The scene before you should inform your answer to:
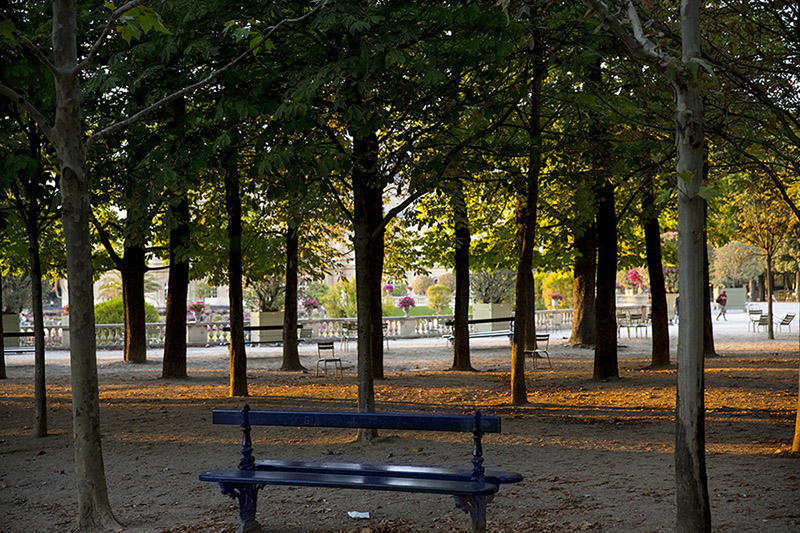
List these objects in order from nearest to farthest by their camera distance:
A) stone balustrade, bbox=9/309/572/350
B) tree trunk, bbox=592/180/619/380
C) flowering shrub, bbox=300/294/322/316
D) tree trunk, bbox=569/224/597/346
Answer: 1. tree trunk, bbox=592/180/619/380
2. tree trunk, bbox=569/224/597/346
3. stone balustrade, bbox=9/309/572/350
4. flowering shrub, bbox=300/294/322/316

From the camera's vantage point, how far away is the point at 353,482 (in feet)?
18.6

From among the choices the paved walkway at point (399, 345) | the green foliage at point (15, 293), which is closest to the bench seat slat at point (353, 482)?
the paved walkway at point (399, 345)

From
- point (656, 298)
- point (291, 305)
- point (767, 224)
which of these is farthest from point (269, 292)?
point (767, 224)

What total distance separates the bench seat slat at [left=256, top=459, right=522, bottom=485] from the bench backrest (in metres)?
0.32

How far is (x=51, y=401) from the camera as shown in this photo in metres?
14.5

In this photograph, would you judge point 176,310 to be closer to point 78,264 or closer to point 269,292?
point 78,264

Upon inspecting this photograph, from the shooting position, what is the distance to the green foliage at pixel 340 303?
3431 cm

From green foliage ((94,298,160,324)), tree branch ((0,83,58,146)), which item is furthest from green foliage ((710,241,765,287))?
tree branch ((0,83,58,146))

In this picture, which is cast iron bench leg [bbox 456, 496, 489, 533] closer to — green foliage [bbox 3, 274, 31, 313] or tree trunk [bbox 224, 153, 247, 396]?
tree trunk [bbox 224, 153, 247, 396]

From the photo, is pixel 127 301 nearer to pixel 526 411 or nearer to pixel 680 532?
pixel 526 411

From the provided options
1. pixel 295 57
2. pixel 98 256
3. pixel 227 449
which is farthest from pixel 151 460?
pixel 98 256

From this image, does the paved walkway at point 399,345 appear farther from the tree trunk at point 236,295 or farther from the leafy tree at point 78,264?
the leafy tree at point 78,264

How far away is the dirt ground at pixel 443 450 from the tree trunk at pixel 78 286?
0.41m

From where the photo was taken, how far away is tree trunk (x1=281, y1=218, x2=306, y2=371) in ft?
60.2
